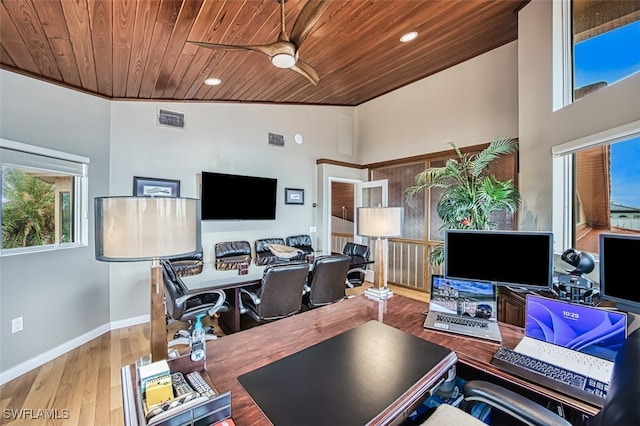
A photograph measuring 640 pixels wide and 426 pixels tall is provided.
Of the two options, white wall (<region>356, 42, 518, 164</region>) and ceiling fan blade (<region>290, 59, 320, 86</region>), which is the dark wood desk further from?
white wall (<region>356, 42, 518, 164</region>)

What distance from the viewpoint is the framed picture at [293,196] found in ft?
17.4

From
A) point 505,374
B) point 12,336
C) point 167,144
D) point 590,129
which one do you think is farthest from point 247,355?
point 167,144

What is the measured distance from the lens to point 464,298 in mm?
1705

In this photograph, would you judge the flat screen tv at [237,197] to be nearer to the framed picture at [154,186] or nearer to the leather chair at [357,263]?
the framed picture at [154,186]

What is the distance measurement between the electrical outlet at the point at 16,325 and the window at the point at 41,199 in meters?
0.62

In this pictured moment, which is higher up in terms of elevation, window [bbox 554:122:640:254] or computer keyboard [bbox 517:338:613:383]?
window [bbox 554:122:640:254]

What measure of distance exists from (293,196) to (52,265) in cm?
349

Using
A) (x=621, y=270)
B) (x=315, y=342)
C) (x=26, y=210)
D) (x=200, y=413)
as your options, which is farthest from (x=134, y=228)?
(x=26, y=210)

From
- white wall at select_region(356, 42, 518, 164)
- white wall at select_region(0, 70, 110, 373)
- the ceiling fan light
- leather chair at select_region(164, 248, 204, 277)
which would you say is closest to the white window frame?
white wall at select_region(356, 42, 518, 164)

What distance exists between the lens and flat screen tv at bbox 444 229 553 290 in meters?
1.55

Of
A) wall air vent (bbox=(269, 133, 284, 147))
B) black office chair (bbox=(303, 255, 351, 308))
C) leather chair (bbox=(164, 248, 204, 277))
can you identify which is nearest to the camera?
black office chair (bbox=(303, 255, 351, 308))

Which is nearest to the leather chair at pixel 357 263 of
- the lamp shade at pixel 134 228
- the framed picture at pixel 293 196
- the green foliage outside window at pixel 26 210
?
the framed picture at pixel 293 196

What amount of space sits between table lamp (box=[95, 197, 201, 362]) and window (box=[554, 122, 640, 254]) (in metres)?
2.88

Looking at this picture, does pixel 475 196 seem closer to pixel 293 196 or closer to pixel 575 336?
pixel 575 336
